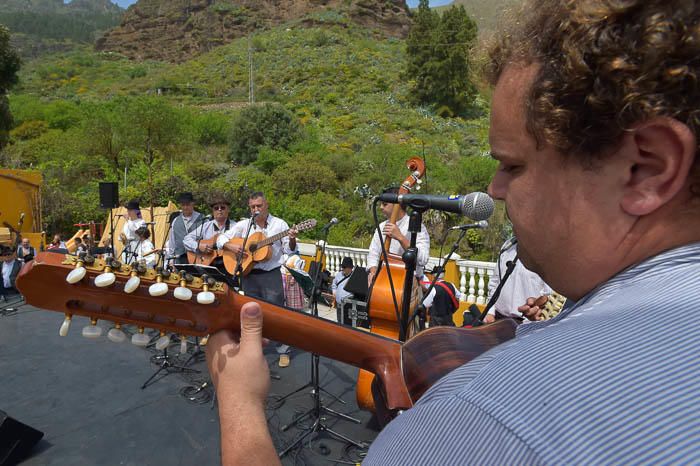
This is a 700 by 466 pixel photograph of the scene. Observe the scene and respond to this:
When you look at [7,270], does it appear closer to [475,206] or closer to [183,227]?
[183,227]

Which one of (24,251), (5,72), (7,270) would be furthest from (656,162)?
(5,72)

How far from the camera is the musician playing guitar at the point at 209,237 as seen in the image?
22.0 feet

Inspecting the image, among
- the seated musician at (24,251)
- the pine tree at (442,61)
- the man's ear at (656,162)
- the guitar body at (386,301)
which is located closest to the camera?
the man's ear at (656,162)

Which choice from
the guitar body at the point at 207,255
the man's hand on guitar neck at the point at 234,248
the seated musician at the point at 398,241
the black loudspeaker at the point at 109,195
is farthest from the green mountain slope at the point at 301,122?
the black loudspeaker at the point at 109,195

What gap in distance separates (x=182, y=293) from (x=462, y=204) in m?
1.77

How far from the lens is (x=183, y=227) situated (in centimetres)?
735

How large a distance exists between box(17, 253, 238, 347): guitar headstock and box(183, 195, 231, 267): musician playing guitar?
5.38 m

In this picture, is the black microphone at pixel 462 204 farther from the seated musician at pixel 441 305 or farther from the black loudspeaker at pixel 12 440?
the black loudspeaker at pixel 12 440

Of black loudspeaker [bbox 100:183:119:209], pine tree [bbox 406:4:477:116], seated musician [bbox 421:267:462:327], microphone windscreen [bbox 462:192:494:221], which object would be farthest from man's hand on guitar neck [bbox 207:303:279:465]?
pine tree [bbox 406:4:477:116]

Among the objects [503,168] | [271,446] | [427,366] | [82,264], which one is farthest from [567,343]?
[82,264]

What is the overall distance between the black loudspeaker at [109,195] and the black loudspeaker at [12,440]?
6657 mm

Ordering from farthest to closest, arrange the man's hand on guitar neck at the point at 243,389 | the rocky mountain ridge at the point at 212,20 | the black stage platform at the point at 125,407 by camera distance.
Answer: the rocky mountain ridge at the point at 212,20, the black stage platform at the point at 125,407, the man's hand on guitar neck at the point at 243,389

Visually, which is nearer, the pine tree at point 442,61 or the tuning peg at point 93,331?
the tuning peg at point 93,331

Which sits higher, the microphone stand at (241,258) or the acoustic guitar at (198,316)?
the acoustic guitar at (198,316)
